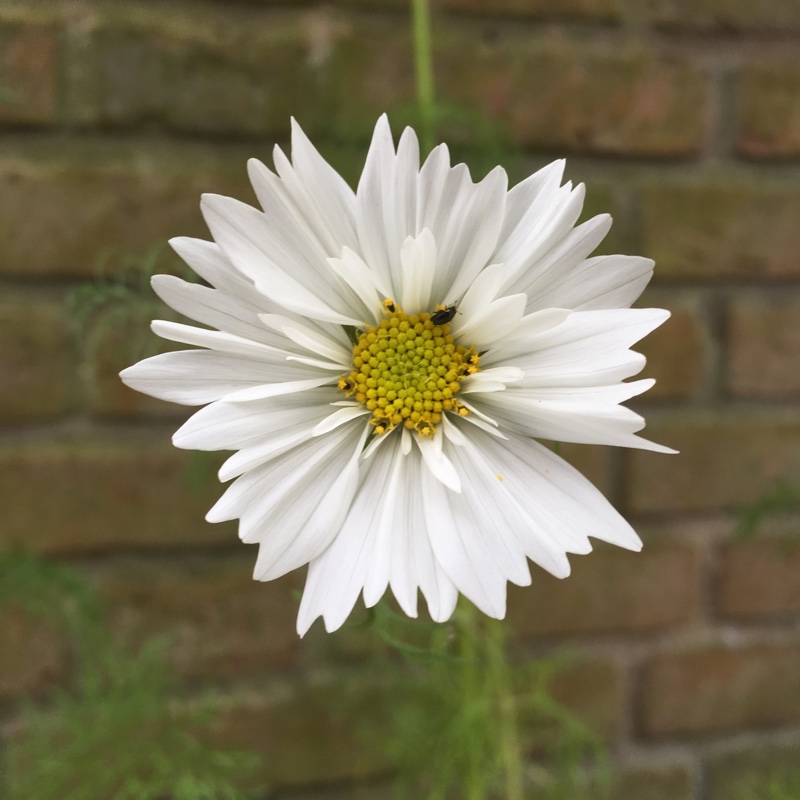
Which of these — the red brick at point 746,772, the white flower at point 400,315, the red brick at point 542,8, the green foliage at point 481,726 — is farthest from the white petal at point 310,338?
the red brick at point 746,772

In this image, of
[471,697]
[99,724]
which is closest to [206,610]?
[99,724]

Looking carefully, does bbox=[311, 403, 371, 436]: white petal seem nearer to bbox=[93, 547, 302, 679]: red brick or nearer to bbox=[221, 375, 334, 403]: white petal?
bbox=[221, 375, 334, 403]: white petal

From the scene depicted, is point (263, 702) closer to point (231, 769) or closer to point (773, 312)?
point (231, 769)

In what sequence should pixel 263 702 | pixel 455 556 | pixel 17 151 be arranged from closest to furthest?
pixel 455 556
pixel 17 151
pixel 263 702

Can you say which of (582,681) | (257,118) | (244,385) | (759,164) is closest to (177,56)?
(257,118)

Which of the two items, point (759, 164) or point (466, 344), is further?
point (759, 164)

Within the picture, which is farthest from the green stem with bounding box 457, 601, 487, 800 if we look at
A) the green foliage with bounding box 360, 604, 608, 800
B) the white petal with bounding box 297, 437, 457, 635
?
the white petal with bounding box 297, 437, 457, 635

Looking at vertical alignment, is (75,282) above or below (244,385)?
above
